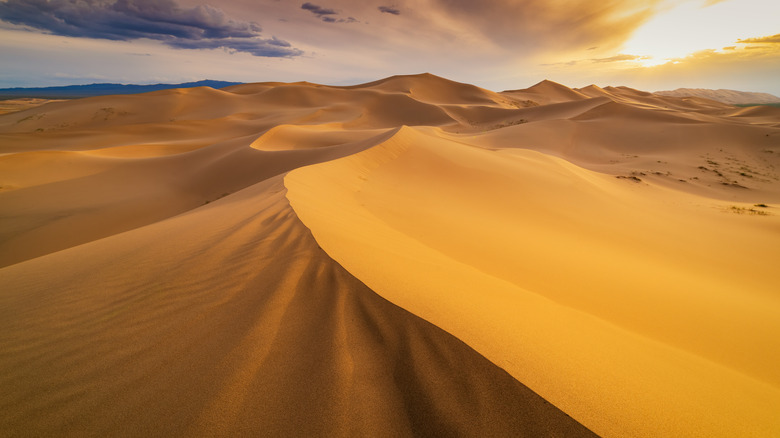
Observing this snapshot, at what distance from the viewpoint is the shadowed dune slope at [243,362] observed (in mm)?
1517

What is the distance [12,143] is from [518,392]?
95.3ft

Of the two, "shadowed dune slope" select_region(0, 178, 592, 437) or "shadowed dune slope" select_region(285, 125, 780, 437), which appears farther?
"shadowed dune slope" select_region(285, 125, 780, 437)

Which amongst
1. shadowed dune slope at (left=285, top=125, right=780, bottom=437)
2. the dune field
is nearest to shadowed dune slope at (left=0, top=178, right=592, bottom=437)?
the dune field

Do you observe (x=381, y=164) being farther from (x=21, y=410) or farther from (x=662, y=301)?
(x=21, y=410)

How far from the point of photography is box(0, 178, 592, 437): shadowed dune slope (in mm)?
1517

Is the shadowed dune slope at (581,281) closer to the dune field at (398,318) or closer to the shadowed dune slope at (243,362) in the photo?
the dune field at (398,318)

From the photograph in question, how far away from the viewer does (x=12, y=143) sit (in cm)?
1886

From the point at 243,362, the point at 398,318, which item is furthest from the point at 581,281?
the point at 243,362

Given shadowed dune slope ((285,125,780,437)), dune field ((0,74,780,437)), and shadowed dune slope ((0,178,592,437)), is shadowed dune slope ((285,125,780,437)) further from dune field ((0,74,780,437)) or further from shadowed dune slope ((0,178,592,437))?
shadowed dune slope ((0,178,592,437))

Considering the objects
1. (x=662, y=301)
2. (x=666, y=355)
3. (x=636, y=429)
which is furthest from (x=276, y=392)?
(x=662, y=301)

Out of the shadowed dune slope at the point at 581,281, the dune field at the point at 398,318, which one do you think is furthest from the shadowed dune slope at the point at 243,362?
the shadowed dune slope at the point at 581,281

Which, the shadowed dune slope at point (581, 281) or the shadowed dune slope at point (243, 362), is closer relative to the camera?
the shadowed dune slope at point (243, 362)

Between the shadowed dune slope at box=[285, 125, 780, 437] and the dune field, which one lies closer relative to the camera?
the dune field

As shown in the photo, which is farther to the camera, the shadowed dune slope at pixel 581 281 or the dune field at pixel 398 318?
the shadowed dune slope at pixel 581 281
